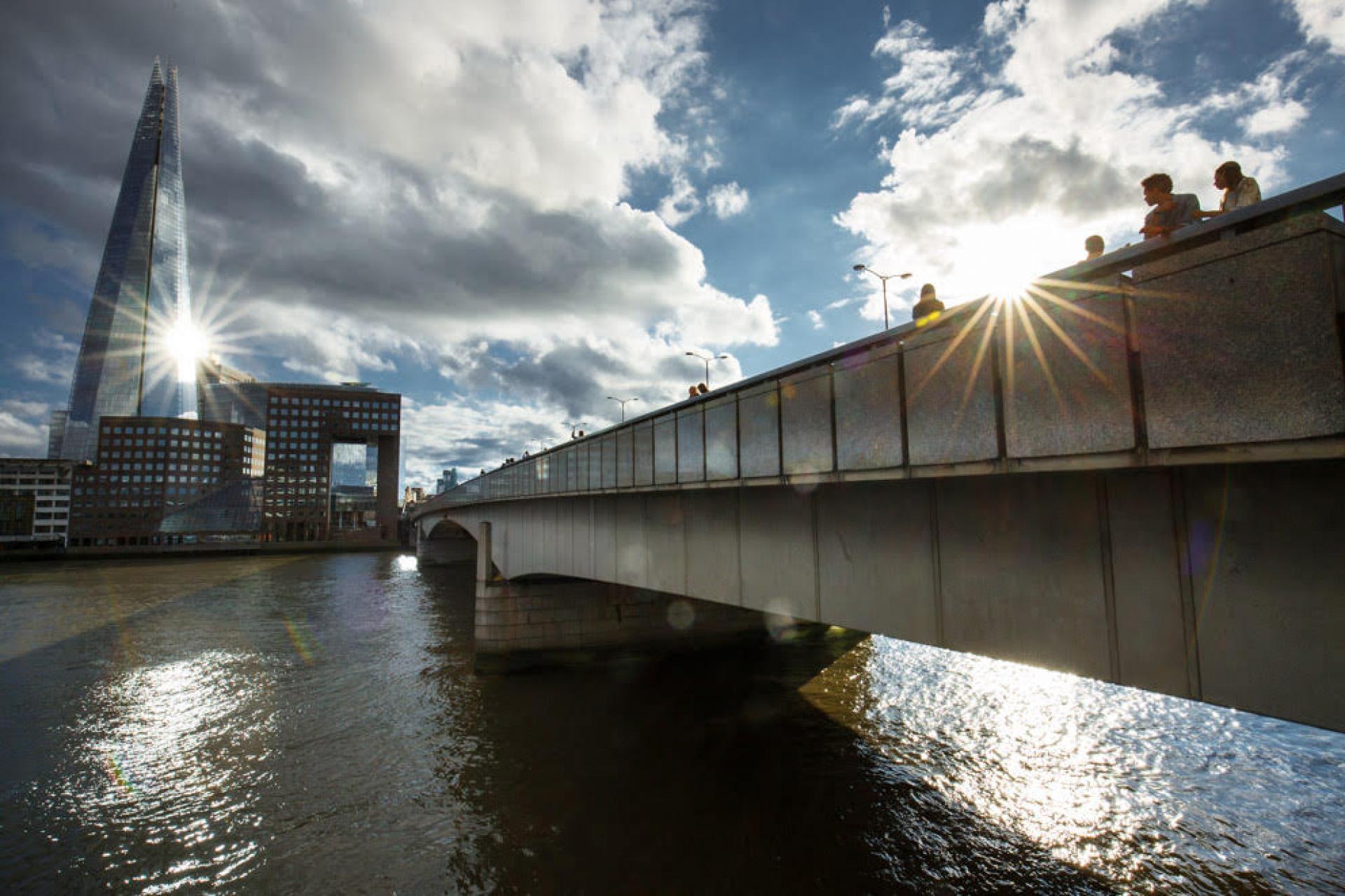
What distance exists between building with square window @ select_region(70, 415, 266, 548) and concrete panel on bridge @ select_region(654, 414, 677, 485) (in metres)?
148

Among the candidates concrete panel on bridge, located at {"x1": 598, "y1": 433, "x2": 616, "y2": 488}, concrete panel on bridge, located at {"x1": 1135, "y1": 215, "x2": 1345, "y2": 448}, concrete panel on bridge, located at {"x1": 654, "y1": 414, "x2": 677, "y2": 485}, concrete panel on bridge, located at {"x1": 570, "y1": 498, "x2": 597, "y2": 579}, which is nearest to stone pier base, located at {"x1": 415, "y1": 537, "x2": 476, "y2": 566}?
concrete panel on bridge, located at {"x1": 570, "y1": 498, "x2": 597, "y2": 579}

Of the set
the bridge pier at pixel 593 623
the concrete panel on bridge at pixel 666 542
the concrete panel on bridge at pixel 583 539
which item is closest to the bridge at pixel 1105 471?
the concrete panel on bridge at pixel 666 542

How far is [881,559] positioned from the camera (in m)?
8.81

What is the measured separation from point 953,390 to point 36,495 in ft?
620

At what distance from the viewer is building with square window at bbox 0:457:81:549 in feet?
424

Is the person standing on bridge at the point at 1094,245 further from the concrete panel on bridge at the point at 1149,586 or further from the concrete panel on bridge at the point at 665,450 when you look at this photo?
the concrete panel on bridge at the point at 665,450

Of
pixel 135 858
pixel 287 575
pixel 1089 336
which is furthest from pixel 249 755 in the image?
pixel 287 575

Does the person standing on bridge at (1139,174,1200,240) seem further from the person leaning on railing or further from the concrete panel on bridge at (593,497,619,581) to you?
the concrete panel on bridge at (593,497,619,581)

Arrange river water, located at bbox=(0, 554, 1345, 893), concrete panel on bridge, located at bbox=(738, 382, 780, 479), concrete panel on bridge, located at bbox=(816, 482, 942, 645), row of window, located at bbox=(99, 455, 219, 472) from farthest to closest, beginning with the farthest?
row of window, located at bbox=(99, 455, 219, 472), river water, located at bbox=(0, 554, 1345, 893), concrete panel on bridge, located at bbox=(738, 382, 780, 479), concrete panel on bridge, located at bbox=(816, 482, 942, 645)

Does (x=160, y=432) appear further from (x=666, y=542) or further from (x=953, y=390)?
(x=953, y=390)

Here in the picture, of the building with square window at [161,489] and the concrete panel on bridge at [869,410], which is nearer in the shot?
the concrete panel on bridge at [869,410]

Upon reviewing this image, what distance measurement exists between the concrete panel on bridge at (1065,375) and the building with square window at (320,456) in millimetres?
146382

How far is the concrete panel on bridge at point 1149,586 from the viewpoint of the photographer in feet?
18.1

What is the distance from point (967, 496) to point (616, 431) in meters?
10.6
